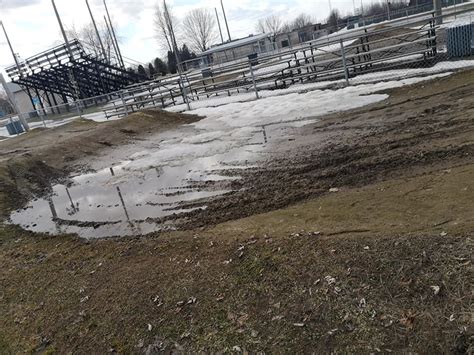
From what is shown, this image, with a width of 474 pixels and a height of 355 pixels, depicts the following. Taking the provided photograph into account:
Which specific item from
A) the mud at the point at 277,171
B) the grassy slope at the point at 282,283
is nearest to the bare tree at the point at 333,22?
the mud at the point at 277,171

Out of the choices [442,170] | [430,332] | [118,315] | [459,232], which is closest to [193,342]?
[118,315]

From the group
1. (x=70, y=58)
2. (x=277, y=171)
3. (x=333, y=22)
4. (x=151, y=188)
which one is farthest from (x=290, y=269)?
(x=333, y=22)

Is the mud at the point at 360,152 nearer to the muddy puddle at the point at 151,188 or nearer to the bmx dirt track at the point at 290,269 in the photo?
the bmx dirt track at the point at 290,269

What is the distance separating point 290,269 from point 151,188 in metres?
4.83

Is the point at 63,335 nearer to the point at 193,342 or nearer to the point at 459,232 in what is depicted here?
the point at 193,342

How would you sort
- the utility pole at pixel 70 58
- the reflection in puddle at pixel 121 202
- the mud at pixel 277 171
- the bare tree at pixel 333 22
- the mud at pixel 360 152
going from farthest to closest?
the bare tree at pixel 333 22 < the utility pole at pixel 70 58 < the reflection in puddle at pixel 121 202 < the mud at pixel 277 171 < the mud at pixel 360 152

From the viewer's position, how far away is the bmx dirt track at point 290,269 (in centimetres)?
329

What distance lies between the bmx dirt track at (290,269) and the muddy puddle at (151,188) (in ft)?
1.50

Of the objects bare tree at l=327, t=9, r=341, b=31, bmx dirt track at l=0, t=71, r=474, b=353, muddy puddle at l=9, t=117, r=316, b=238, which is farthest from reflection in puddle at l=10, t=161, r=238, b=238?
bare tree at l=327, t=9, r=341, b=31

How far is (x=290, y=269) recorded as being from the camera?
13.3 feet

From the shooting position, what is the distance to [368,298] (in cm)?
342

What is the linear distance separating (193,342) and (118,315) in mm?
1048

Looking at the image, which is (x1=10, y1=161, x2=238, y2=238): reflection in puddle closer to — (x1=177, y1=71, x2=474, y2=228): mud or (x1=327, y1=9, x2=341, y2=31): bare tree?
(x1=177, y1=71, x2=474, y2=228): mud

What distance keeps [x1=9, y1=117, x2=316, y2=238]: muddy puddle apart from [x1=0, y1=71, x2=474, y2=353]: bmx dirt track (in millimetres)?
456
